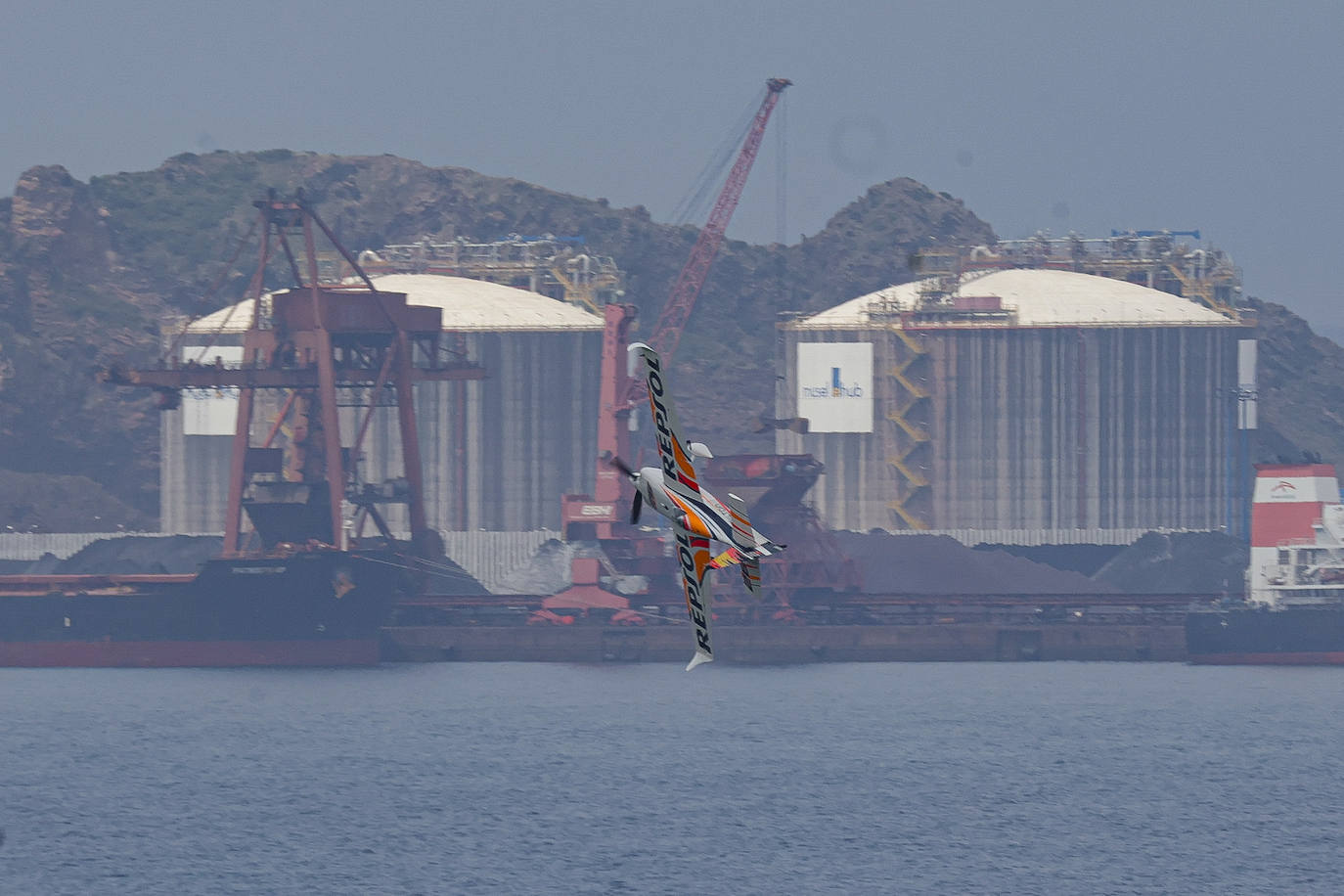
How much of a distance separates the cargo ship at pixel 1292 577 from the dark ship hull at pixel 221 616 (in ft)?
205

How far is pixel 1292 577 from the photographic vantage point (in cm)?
15925

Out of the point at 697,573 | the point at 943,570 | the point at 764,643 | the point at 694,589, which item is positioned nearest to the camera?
the point at 697,573

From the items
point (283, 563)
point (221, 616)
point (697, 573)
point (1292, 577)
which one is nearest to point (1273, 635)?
point (1292, 577)

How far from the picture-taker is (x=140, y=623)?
167875 millimetres

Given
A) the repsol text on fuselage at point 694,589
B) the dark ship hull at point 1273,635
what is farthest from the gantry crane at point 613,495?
the repsol text on fuselage at point 694,589

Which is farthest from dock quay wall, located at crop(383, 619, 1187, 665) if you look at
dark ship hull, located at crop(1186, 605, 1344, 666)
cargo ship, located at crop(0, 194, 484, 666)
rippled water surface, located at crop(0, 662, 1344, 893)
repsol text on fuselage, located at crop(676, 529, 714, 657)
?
repsol text on fuselage, located at crop(676, 529, 714, 657)

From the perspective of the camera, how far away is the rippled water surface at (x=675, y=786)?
83500mm

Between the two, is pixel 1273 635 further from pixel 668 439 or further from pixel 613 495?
pixel 668 439

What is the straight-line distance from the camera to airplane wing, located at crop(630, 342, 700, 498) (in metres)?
45.0

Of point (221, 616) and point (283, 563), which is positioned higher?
point (283, 563)

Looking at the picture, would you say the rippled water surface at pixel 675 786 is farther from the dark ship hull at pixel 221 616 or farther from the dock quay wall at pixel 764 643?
the dock quay wall at pixel 764 643

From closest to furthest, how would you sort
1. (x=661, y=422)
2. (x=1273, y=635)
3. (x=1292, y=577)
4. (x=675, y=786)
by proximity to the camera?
(x=661, y=422) → (x=675, y=786) → (x=1292, y=577) → (x=1273, y=635)

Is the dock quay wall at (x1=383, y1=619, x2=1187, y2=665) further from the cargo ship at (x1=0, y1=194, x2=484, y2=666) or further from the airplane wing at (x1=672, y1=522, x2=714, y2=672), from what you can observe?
the airplane wing at (x1=672, y1=522, x2=714, y2=672)

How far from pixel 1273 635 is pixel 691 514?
406 feet
